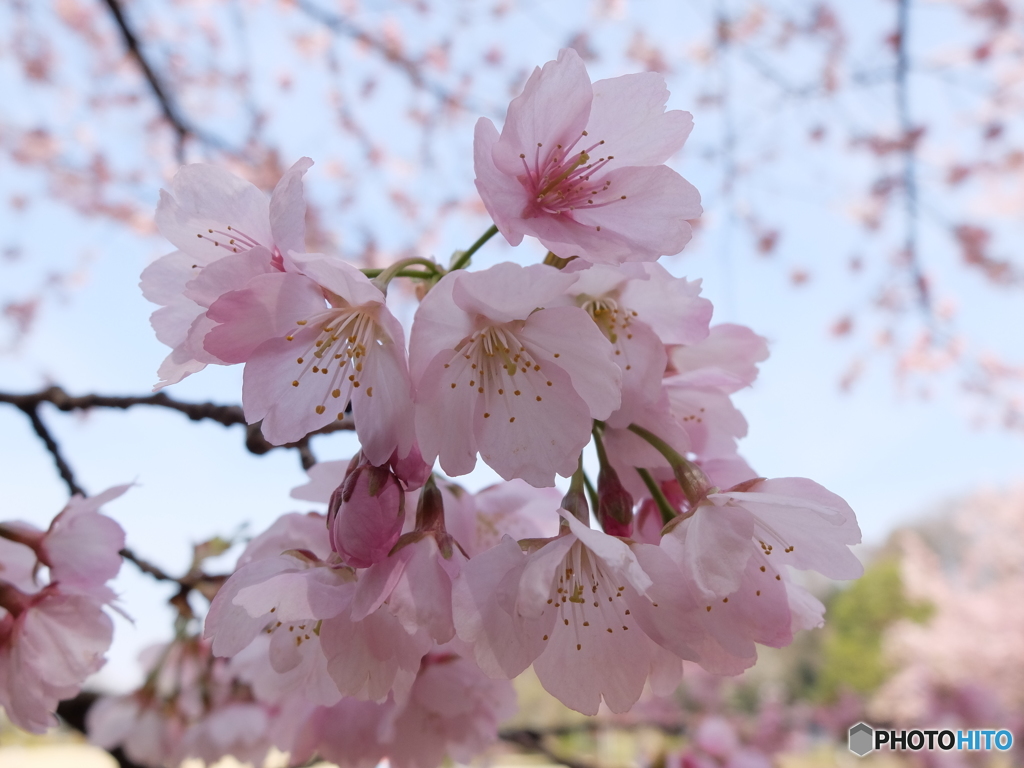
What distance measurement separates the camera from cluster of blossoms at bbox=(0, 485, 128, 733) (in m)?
0.85

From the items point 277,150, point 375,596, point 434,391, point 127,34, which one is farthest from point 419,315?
point 277,150

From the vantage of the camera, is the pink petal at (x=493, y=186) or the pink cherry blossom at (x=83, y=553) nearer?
the pink petal at (x=493, y=186)

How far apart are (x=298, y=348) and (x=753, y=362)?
583 mm

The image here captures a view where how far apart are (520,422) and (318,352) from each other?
9.0 inches

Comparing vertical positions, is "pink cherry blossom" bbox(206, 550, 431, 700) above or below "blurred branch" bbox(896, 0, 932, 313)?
below

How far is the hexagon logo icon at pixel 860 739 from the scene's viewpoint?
197 cm

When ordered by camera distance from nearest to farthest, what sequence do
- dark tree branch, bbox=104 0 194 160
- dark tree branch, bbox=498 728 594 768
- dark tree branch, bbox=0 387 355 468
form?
dark tree branch, bbox=0 387 355 468 < dark tree branch, bbox=498 728 594 768 < dark tree branch, bbox=104 0 194 160

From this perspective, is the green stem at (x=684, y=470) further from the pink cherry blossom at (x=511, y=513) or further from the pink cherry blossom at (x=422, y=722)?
the pink cherry blossom at (x=422, y=722)

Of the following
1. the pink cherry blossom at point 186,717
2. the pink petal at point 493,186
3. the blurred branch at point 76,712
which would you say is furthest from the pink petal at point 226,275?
the blurred branch at point 76,712

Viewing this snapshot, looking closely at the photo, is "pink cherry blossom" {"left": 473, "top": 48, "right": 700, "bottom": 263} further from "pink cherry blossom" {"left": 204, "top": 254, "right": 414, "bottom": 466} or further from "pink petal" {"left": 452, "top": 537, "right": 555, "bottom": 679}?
"pink petal" {"left": 452, "top": 537, "right": 555, "bottom": 679}

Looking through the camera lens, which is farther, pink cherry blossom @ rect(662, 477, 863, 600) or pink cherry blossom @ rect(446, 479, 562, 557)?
pink cherry blossom @ rect(446, 479, 562, 557)

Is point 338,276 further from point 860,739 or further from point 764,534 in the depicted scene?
point 860,739

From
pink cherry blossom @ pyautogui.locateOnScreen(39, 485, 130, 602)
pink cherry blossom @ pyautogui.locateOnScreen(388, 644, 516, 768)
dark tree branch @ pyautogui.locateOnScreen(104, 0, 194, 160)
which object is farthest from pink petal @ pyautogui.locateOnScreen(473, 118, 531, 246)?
dark tree branch @ pyautogui.locateOnScreen(104, 0, 194, 160)

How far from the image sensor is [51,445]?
110 cm
